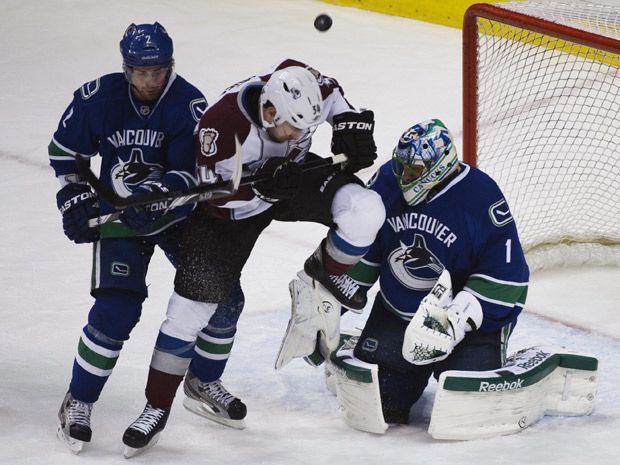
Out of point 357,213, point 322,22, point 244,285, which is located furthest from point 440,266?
point 322,22

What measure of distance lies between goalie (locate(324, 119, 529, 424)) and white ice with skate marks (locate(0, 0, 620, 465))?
0.62 ft

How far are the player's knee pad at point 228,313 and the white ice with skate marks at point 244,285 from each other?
0.88ft

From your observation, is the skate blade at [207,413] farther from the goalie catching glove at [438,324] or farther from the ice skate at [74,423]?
the goalie catching glove at [438,324]

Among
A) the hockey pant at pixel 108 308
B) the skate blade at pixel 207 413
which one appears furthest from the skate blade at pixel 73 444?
the skate blade at pixel 207 413

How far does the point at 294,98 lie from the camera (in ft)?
9.31

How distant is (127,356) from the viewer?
12.3 ft

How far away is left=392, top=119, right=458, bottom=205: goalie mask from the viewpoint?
309 cm

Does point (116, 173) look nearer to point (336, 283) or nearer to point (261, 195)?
point (261, 195)

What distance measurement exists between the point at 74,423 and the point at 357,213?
849mm

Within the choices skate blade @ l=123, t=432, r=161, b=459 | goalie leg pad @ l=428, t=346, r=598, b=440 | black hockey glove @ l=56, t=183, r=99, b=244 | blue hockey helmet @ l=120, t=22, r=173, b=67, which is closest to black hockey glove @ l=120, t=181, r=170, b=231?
black hockey glove @ l=56, t=183, r=99, b=244

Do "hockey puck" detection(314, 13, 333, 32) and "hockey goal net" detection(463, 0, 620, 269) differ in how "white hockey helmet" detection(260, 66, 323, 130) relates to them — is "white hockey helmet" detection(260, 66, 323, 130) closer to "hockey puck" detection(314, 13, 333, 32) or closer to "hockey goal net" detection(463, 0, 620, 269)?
"hockey goal net" detection(463, 0, 620, 269)

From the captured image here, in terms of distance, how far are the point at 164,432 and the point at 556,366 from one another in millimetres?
1023

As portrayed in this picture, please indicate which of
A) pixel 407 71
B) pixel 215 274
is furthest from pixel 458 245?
pixel 407 71

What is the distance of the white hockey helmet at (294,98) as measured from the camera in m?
2.84
